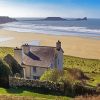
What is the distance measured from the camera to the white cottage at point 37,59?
115 ft

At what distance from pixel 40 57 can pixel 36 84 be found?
31.9ft

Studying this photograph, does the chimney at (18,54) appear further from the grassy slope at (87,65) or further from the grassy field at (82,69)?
the grassy slope at (87,65)

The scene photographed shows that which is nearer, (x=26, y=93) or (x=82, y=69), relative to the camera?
(x=26, y=93)

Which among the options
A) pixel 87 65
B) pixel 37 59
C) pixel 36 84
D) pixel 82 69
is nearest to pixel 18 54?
pixel 37 59

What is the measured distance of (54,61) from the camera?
35.6 m

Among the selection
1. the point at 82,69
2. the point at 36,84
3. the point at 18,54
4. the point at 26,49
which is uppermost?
the point at 26,49

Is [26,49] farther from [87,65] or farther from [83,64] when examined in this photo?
[83,64]

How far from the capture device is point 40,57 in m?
35.7

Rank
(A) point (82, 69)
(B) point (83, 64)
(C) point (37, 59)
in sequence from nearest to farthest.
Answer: (C) point (37, 59) < (A) point (82, 69) < (B) point (83, 64)

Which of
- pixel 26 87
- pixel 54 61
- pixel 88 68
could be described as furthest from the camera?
pixel 88 68

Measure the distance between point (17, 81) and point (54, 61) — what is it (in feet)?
31.1

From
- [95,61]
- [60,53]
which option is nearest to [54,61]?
[60,53]

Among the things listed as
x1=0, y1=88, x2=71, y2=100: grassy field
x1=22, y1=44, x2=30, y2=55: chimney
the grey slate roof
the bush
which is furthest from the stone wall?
x1=22, y1=44, x2=30, y2=55: chimney

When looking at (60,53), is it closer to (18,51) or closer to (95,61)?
(18,51)
